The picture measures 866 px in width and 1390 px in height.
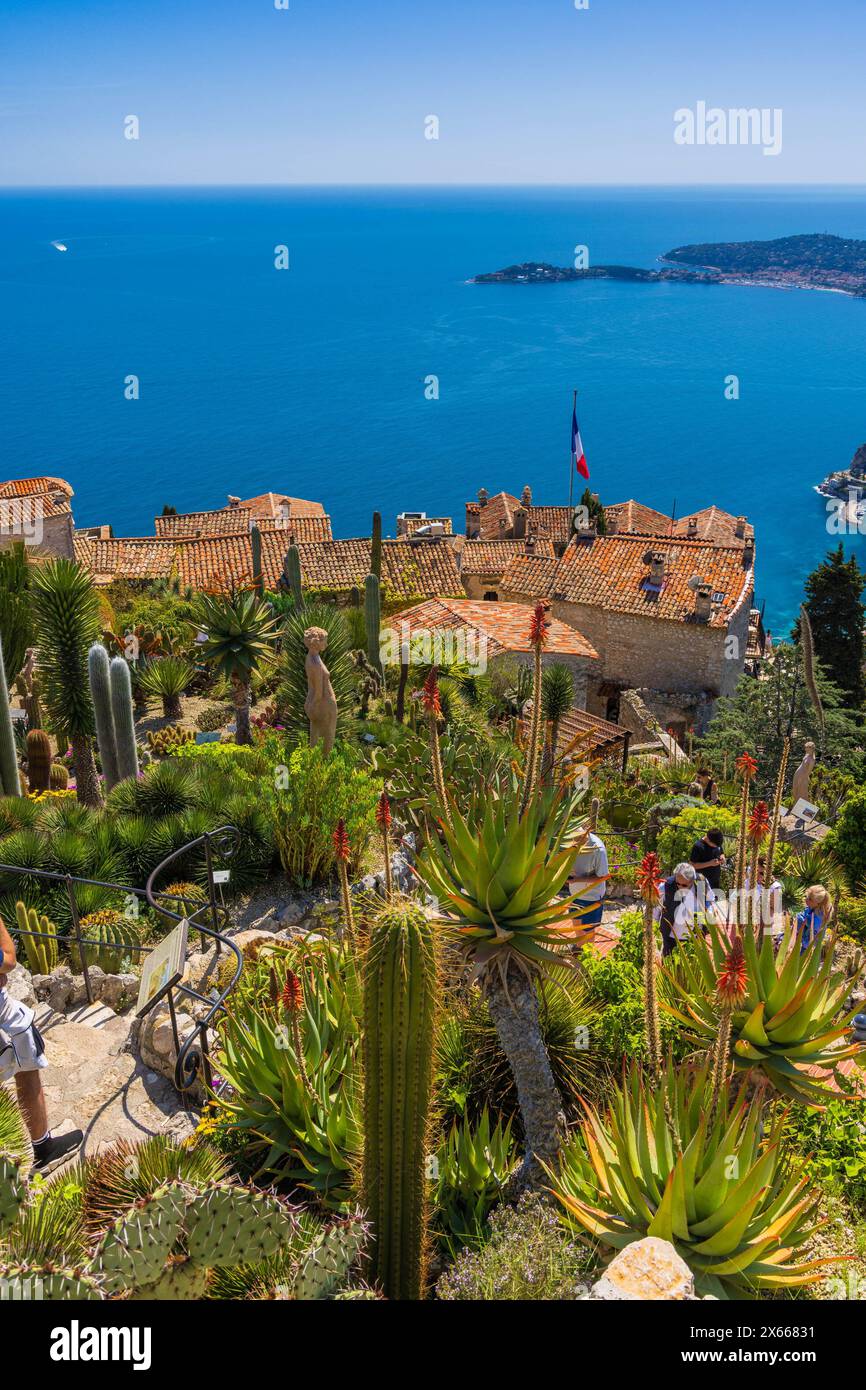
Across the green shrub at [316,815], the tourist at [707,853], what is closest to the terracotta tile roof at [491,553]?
the green shrub at [316,815]

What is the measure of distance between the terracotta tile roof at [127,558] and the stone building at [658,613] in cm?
1101

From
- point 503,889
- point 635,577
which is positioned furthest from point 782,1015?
point 635,577

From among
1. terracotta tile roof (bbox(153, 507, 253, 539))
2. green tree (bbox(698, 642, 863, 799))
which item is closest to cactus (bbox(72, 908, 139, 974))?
green tree (bbox(698, 642, 863, 799))

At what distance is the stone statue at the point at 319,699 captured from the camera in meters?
11.8

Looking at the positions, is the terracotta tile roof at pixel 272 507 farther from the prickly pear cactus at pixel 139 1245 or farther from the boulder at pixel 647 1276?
the boulder at pixel 647 1276

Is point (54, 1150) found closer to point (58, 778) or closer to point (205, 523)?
point (58, 778)

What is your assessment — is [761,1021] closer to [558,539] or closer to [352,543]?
[352,543]

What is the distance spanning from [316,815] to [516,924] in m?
4.85

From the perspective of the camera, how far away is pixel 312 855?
10.2 metres

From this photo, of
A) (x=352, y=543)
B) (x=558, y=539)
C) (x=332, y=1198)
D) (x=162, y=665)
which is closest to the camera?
(x=332, y=1198)
